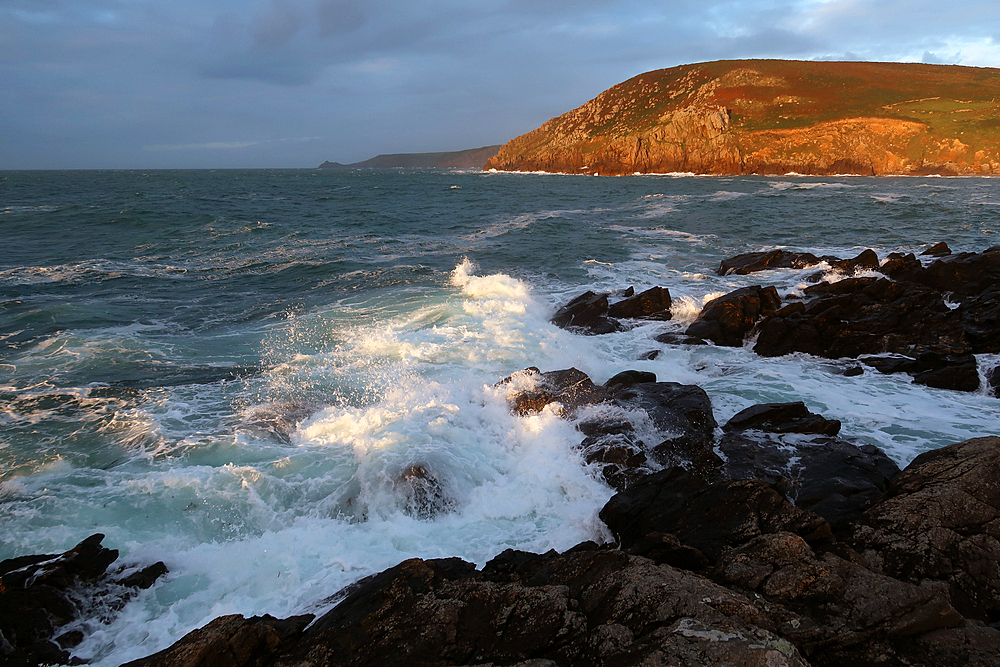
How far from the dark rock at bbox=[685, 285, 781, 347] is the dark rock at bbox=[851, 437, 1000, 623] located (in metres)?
7.07

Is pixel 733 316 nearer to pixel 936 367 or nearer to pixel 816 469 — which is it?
pixel 936 367

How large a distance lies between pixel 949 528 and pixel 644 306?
412 inches

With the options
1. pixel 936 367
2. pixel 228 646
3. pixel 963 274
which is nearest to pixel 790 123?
pixel 963 274

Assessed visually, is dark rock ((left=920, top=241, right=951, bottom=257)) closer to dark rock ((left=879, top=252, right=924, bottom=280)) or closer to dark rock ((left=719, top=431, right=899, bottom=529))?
dark rock ((left=879, top=252, right=924, bottom=280))

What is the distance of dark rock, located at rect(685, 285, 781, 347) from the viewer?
12.5 meters

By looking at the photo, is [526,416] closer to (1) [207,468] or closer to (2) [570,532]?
(2) [570,532]

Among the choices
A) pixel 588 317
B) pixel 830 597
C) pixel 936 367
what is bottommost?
pixel 936 367

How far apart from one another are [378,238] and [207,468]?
23223 mm

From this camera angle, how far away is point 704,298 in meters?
14.9

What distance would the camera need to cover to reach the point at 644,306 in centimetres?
1471

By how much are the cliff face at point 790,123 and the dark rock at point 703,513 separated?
287 ft

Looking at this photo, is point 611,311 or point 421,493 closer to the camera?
point 421,493

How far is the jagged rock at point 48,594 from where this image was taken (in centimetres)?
438

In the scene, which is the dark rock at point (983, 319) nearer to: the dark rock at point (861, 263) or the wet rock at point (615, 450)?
the dark rock at point (861, 263)
